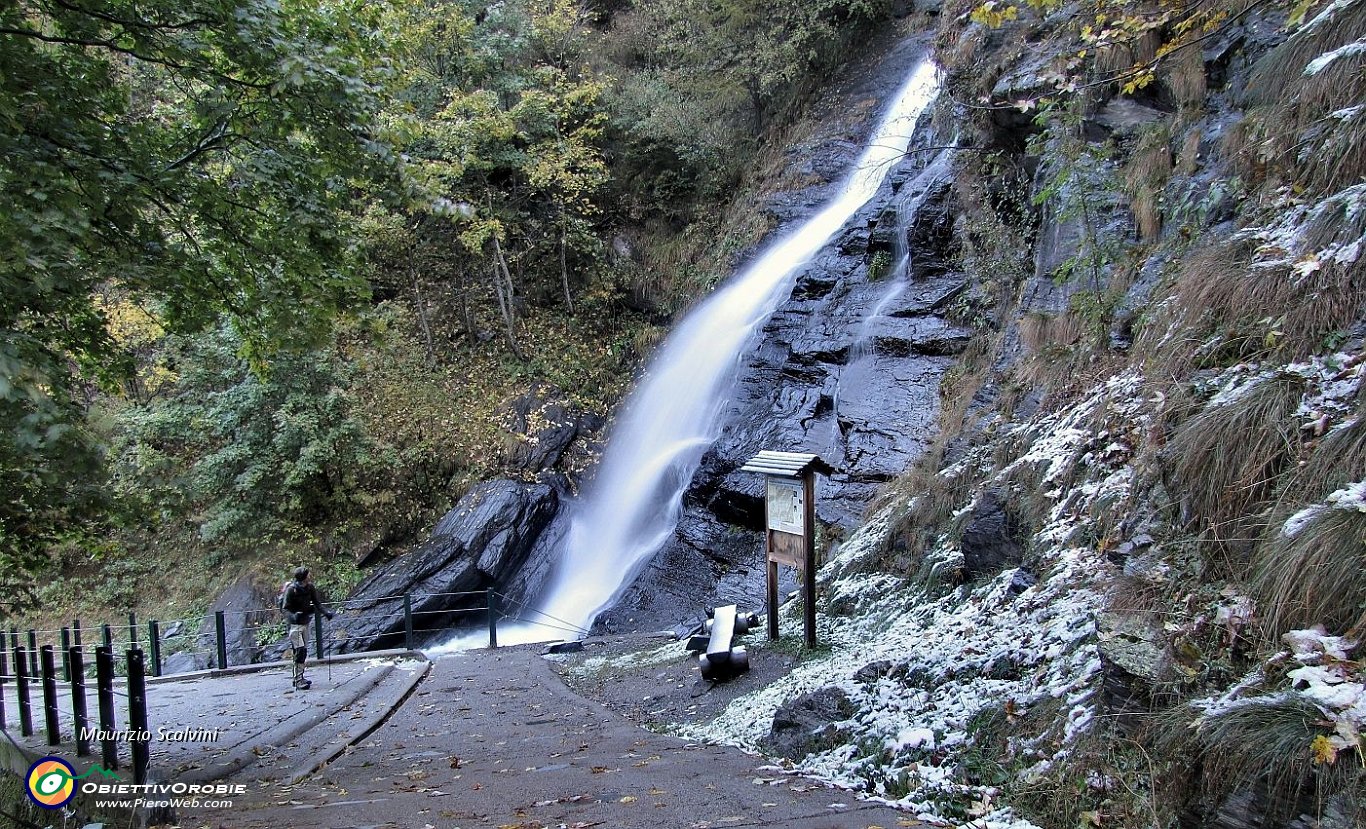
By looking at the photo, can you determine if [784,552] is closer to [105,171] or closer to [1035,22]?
[105,171]

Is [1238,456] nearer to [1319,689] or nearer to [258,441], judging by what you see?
[1319,689]

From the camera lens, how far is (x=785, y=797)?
14.8 feet

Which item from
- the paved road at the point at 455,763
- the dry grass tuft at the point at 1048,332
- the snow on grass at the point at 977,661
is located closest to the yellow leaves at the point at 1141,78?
the dry grass tuft at the point at 1048,332

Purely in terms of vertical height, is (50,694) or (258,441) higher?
(258,441)

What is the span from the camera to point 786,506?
8.32 metres

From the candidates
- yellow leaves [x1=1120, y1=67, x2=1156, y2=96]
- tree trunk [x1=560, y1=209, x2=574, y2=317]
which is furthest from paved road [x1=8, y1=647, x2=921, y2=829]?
tree trunk [x1=560, y1=209, x2=574, y2=317]

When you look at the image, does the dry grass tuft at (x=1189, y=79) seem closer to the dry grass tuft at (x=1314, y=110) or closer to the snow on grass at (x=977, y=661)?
the dry grass tuft at (x=1314, y=110)

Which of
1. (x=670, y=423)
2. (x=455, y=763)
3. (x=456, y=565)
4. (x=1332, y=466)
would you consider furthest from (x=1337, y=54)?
(x=456, y=565)

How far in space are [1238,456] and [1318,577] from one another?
1.12 m

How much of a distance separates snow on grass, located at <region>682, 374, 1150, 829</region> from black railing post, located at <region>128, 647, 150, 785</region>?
3.90m

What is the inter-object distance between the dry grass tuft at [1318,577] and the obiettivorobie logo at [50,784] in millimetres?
5855

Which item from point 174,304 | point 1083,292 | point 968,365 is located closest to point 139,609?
point 174,304

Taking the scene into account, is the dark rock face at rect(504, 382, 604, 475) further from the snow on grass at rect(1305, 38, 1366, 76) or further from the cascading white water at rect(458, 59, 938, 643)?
the snow on grass at rect(1305, 38, 1366, 76)

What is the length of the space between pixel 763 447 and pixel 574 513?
5675mm
